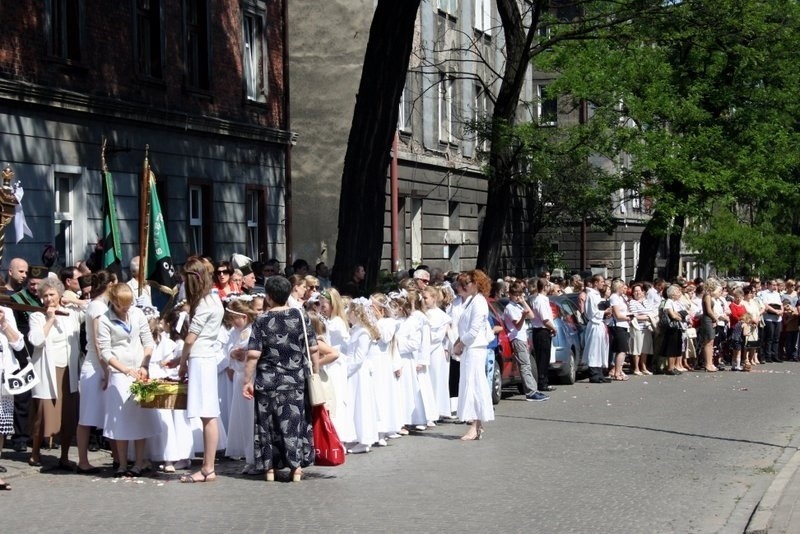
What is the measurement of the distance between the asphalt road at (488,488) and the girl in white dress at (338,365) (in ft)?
1.35

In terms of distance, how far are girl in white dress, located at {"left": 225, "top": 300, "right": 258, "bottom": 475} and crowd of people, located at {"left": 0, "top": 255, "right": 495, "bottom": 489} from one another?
0.01 meters

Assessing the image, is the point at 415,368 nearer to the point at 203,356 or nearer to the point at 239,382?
the point at 239,382

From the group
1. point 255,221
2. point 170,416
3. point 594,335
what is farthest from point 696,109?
point 170,416

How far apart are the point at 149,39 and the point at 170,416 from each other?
14238 millimetres

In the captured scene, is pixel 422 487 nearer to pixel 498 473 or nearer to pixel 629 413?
pixel 498 473

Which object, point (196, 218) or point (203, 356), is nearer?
point (203, 356)

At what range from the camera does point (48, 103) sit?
2252 cm

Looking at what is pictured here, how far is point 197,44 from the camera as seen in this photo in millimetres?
28859

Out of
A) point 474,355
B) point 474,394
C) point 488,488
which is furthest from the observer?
point 474,355

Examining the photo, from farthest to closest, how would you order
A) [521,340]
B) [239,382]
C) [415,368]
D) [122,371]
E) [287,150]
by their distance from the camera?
[287,150] < [521,340] < [415,368] < [239,382] < [122,371]

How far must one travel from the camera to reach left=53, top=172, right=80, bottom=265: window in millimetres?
23281

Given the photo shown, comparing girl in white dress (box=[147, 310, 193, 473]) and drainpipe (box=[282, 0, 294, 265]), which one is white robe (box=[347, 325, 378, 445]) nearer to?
girl in white dress (box=[147, 310, 193, 473])

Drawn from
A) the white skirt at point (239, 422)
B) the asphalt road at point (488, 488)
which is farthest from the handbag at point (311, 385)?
the white skirt at point (239, 422)

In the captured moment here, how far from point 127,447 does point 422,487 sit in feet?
9.64
